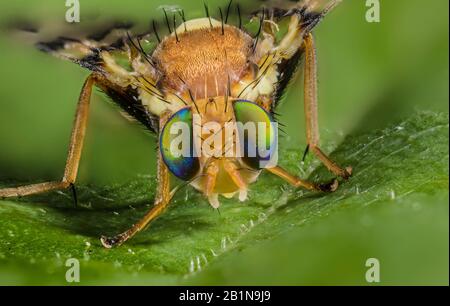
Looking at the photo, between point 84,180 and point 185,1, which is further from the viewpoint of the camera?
A: point 185,1

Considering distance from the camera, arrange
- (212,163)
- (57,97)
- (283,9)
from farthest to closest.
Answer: (57,97) → (283,9) → (212,163)

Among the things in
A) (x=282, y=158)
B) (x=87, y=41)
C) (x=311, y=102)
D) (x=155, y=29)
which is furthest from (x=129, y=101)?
(x=311, y=102)

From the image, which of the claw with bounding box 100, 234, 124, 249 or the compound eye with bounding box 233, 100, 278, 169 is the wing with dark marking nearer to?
the compound eye with bounding box 233, 100, 278, 169

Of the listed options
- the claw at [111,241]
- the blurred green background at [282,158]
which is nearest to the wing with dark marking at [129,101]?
the blurred green background at [282,158]

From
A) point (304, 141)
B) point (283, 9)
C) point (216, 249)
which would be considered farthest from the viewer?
point (304, 141)

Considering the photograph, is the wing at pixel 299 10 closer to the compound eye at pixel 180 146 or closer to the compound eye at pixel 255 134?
the compound eye at pixel 255 134

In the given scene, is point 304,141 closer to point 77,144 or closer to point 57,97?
point 77,144
